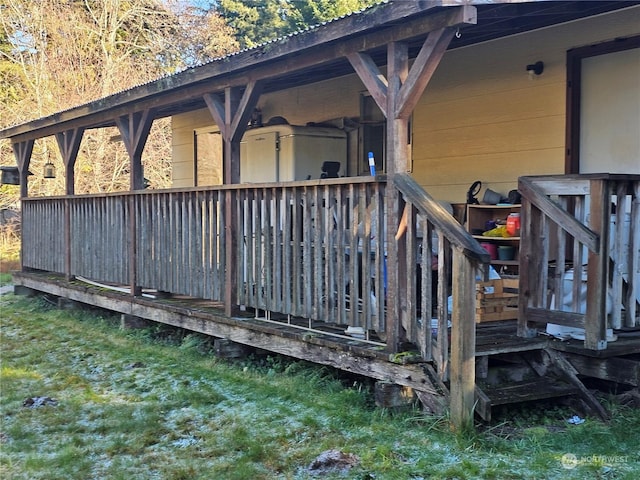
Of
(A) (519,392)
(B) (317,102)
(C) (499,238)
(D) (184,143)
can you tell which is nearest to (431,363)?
(A) (519,392)

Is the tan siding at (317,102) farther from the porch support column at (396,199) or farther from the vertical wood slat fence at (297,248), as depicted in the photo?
the porch support column at (396,199)

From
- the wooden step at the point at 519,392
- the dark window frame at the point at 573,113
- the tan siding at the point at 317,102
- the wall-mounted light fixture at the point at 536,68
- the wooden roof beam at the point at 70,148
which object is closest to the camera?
the wooden step at the point at 519,392

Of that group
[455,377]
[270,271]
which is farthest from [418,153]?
[455,377]

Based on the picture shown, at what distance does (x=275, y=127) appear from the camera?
8.82 metres

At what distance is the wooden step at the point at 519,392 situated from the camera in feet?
13.8

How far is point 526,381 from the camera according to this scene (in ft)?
15.6

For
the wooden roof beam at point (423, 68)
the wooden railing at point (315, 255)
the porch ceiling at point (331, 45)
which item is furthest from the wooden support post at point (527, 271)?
the porch ceiling at point (331, 45)

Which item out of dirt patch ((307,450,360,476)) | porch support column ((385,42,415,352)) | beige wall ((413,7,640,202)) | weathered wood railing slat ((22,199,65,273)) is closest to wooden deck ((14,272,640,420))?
porch support column ((385,42,415,352))

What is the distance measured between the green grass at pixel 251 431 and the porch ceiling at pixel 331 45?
244 centimetres

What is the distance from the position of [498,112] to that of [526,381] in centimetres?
305

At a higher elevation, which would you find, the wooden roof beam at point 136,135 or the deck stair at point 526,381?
the wooden roof beam at point 136,135

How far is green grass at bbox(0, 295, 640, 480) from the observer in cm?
385

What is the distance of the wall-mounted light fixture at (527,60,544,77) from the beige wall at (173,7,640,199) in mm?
36

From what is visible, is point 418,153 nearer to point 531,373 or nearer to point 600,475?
point 531,373
